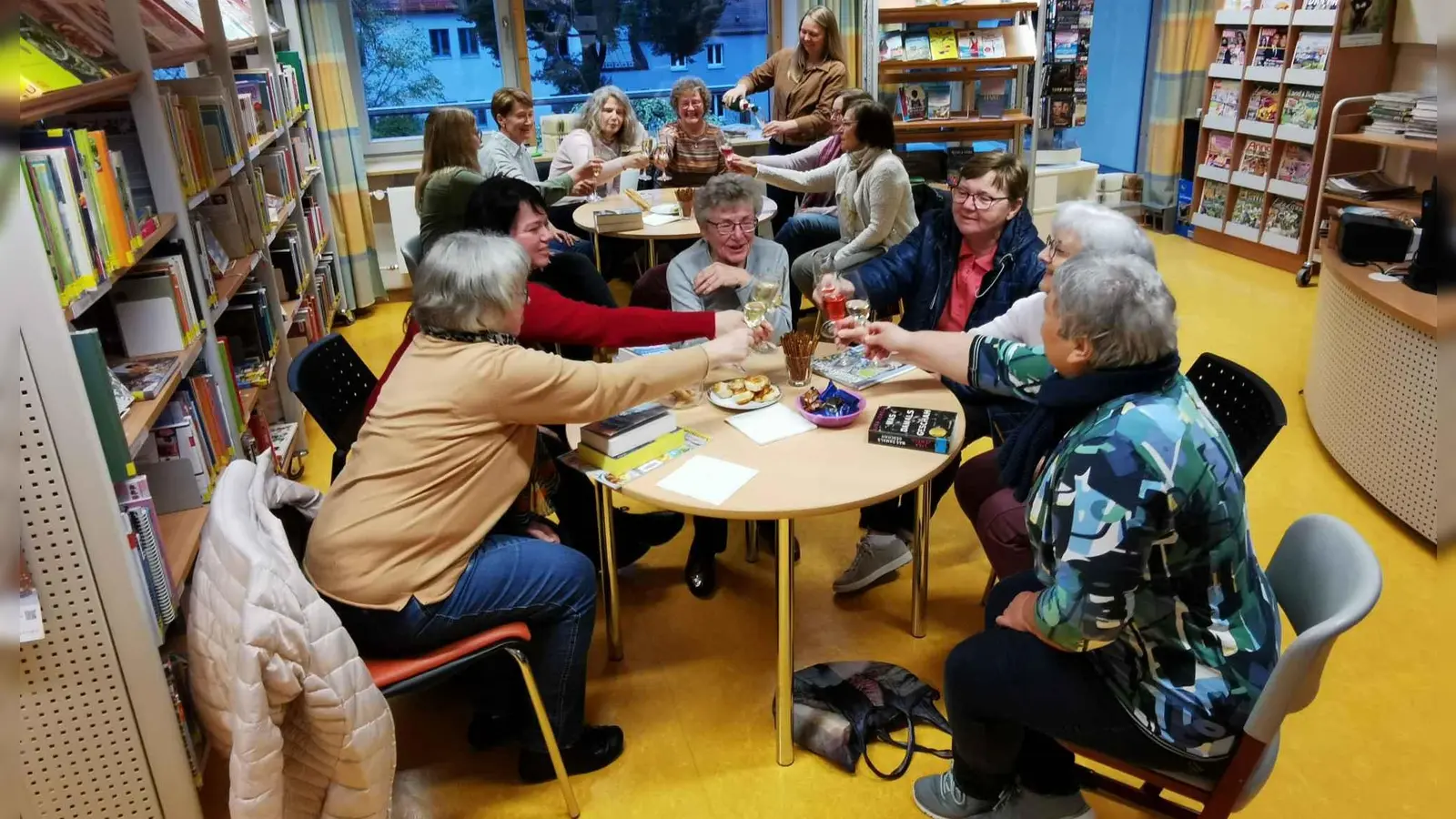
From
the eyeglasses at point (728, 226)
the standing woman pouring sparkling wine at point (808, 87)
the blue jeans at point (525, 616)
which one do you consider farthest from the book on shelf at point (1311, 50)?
the blue jeans at point (525, 616)

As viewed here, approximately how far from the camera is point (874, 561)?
295 cm

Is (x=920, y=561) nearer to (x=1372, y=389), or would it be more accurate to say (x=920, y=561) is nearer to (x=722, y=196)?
(x=722, y=196)

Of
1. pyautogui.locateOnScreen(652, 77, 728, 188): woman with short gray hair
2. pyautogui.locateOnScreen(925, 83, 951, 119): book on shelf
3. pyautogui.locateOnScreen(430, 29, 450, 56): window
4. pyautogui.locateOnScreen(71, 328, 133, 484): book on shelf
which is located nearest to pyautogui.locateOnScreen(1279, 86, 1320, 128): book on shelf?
pyautogui.locateOnScreen(925, 83, 951, 119): book on shelf

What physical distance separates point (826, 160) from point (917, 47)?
47.9 inches

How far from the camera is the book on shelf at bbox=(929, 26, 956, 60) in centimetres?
581

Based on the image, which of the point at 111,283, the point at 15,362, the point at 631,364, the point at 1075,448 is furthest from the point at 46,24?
the point at 15,362

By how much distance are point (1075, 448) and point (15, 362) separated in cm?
158

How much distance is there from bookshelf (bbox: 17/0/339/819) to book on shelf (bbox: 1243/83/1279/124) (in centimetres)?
550

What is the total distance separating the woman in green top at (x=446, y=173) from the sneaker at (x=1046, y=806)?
263 centimetres

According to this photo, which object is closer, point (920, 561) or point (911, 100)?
point (920, 561)

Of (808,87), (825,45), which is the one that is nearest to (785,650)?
(808,87)

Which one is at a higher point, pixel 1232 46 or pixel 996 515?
pixel 1232 46

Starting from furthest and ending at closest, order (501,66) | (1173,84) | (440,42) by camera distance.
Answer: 1. (1173,84)
2. (501,66)
3. (440,42)

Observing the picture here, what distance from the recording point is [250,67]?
451 cm
